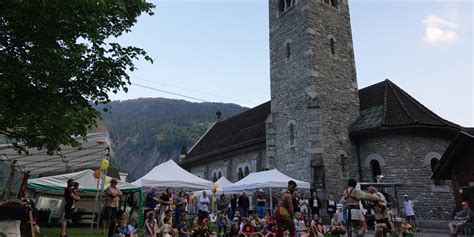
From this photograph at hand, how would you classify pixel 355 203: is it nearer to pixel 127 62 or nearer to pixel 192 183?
pixel 127 62

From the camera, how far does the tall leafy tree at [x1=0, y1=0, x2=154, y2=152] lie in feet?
23.1

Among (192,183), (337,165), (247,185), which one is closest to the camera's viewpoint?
(192,183)

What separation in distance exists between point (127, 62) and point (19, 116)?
2729 mm

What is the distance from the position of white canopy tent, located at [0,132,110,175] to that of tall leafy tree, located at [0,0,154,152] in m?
3.43

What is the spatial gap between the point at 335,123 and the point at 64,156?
14218mm

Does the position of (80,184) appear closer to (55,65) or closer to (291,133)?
(55,65)

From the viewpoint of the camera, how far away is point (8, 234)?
7348mm

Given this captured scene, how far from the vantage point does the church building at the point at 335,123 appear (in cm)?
1783

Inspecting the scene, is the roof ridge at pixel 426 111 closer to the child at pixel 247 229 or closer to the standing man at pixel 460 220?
the standing man at pixel 460 220

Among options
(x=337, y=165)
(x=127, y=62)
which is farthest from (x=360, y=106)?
(x=127, y=62)

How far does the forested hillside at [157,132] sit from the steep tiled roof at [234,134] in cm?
5936

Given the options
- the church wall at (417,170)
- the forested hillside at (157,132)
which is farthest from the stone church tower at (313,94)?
the forested hillside at (157,132)

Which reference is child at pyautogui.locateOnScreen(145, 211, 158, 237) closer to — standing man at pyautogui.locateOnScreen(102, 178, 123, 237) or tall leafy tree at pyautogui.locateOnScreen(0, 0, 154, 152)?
standing man at pyautogui.locateOnScreen(102, 178, 123, 237)

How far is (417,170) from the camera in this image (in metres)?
17.5
